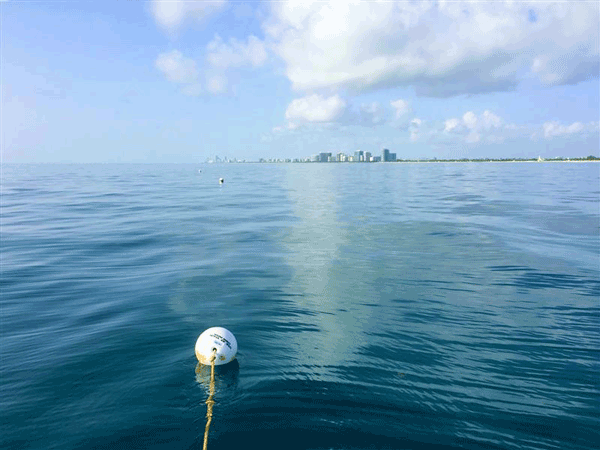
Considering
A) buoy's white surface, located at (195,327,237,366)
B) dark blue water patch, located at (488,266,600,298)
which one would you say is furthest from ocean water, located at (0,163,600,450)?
buoy's white surface, located at (195,327,237,366)

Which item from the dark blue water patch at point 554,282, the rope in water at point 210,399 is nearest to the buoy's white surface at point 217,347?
the rope in water at point 210,399

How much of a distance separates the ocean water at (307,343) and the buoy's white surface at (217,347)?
16.3 inches

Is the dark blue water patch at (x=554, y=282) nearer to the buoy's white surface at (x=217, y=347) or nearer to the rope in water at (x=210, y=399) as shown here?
the buoy's white surface at (x=217, y=347)

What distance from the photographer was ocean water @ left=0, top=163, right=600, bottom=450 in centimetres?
934

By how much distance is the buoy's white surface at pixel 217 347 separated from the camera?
456 inches

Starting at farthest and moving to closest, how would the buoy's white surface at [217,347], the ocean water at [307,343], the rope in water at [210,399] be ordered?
1. the buoy's white surface at [217,347]
2. the ocean water at [307,343]
3. the rope in water at [210,399]

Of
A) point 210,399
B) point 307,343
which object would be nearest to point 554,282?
point 307,343

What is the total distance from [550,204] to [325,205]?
98.1 ft

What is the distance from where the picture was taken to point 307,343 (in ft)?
44.5

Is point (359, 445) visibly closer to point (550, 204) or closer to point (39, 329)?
point (39, 329)

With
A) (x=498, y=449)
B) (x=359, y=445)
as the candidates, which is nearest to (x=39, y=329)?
(x=359, y=445)

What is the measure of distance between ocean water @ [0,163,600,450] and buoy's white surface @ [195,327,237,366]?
41 cm

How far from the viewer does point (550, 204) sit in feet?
171

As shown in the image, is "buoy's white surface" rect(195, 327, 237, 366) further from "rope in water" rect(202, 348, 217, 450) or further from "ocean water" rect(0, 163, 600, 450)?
"ocean water" rect(0, 163, 600, 450)
